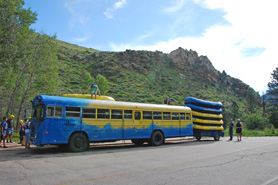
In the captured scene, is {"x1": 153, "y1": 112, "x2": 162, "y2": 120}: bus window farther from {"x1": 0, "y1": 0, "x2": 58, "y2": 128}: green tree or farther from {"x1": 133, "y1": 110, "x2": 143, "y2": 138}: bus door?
{"x1": 0, "y1": 0, "x2": 58, "y2": 128}: green tree

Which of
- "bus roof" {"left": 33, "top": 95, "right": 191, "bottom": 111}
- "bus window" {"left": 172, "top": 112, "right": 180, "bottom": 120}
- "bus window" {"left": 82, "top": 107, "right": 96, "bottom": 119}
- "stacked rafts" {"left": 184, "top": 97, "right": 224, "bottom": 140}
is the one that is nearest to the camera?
"bus roof" {"left": 33, "top": 95, "right": 191, "bottom": 111}

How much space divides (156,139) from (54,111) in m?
6.72

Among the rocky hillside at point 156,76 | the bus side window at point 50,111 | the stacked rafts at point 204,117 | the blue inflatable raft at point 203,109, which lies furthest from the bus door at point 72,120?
the rocky hillside at point 156,76

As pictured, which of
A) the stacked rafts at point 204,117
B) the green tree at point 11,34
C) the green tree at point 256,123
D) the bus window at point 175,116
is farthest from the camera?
the green tree at point 256,123

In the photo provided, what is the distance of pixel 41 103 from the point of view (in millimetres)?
10453

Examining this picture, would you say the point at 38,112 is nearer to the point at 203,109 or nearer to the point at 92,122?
the point at 92,122

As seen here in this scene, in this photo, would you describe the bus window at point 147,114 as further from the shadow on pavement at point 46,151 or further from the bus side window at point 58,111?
the bus side window at point 58,111

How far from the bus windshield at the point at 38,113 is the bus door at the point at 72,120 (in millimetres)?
1088

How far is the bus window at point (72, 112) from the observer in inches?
426

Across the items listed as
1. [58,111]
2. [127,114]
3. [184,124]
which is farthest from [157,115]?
[58,111]

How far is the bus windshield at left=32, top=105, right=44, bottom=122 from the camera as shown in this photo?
33.9 feet

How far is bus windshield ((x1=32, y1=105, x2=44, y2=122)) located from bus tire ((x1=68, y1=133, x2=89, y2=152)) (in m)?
1.76

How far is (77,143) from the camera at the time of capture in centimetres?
1089

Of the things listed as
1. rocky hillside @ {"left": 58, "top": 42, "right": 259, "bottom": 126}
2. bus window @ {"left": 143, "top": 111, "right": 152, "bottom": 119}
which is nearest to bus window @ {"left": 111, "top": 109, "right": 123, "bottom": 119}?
bus window @ {"left": 143, "top": 111, "right": 152, "bottom": 119}
